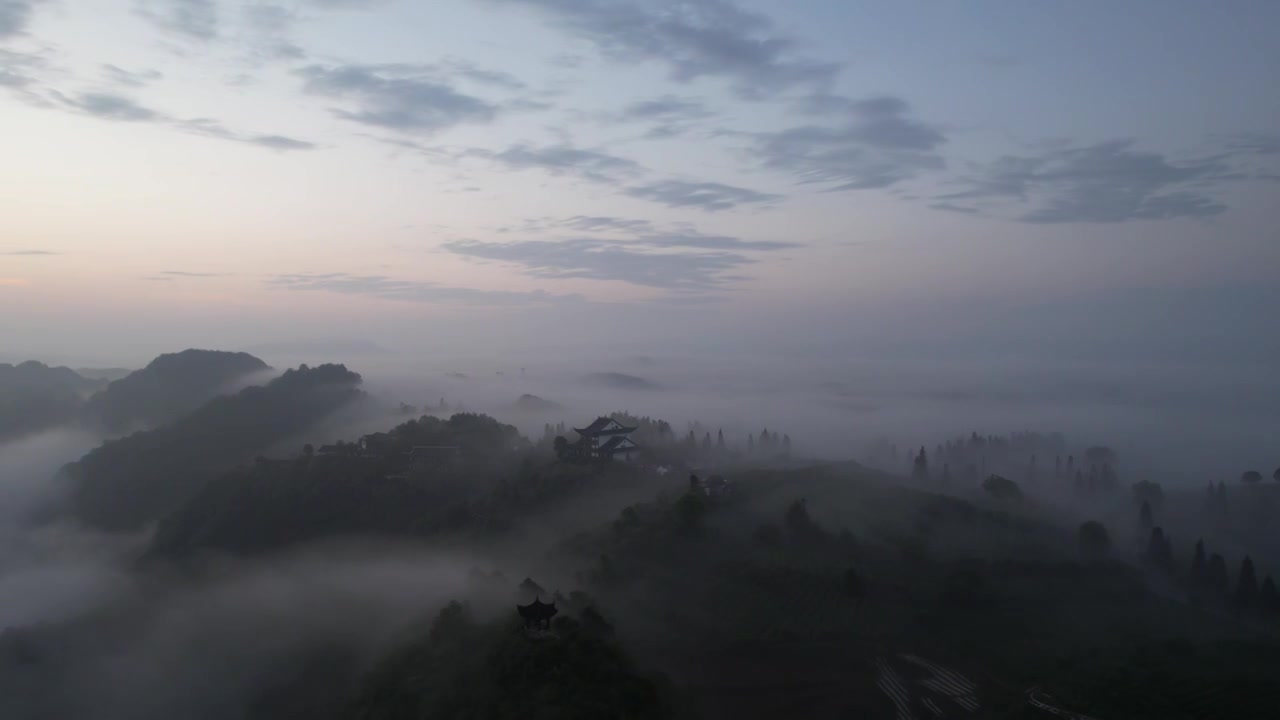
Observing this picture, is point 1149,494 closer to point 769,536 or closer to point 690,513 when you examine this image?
point 769,536

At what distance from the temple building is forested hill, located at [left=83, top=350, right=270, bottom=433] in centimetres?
5426

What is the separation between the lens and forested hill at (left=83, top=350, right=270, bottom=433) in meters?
81.8

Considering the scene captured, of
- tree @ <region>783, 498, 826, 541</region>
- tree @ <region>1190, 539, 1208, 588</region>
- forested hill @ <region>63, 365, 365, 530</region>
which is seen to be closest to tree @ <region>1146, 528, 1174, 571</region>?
tree @ <region>1190, 539, 1208, 588</region>

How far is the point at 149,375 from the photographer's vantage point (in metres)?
88.8

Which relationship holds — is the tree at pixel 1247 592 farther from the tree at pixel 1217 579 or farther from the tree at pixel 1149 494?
the tree at pixel 1149 494

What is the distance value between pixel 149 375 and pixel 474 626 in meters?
85.2

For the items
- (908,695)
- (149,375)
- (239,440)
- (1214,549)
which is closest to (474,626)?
(908,695)

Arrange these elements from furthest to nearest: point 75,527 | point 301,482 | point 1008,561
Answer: point 75,527 → point 301,482 → point 1008,561

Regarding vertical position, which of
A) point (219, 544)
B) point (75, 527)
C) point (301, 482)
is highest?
point (301, 482)

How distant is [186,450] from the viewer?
60531mm

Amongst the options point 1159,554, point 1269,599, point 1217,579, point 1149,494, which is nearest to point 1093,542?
point 1159,554

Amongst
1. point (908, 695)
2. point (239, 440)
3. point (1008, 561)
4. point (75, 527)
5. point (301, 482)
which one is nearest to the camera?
point (908, 695)

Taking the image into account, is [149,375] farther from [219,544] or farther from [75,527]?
[219,544]

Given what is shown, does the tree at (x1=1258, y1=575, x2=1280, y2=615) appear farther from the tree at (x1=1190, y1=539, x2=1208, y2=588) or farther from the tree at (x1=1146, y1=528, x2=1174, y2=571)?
the tree at (x1=1146, y1=528, x2=1174, y2=571)
